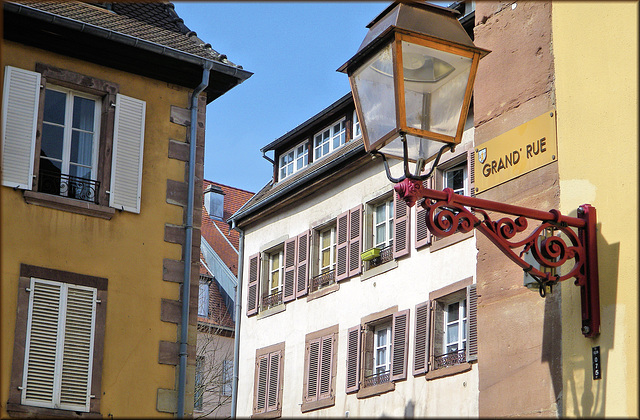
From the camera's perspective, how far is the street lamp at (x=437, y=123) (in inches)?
210

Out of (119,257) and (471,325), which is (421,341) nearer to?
(471,325)

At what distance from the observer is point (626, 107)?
5680 mm

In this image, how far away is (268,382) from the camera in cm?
2380

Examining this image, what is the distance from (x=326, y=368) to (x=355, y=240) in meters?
2.74

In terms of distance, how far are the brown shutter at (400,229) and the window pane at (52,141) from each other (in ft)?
30.7

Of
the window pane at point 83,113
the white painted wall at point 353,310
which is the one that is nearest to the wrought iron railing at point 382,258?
the white painted wall at point 353,310

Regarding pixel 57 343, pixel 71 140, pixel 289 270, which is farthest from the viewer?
pixel 289 270

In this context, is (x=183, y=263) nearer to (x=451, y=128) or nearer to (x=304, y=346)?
(x=451, y=128)

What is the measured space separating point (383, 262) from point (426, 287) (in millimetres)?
1867

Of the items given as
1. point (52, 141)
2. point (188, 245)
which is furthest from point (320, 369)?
point (52, 141)

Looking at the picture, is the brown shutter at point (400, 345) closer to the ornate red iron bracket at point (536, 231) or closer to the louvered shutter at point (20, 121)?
the louvered shutter at point (20, 121)

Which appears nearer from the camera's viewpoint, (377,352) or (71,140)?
(71,140)

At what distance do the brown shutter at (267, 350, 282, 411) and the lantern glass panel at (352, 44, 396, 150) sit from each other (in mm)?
18156

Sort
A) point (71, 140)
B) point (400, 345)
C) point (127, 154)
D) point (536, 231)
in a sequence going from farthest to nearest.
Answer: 1. point (400, 345)
2. point (127, 154)
3. point (71, 140)
4. point (536, 231)
